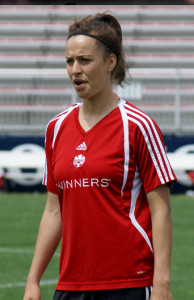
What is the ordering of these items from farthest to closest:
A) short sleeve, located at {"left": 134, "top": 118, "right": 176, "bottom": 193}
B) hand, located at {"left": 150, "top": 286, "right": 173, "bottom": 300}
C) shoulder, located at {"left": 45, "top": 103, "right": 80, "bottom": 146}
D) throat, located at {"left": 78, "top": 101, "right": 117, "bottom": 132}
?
1. shoulder, located at {"left": 45, "top": 103, "right": 80, "bottom": 146}
2. throat, located at {"left": 78, "top": 101, "right": 117, "bottom": 132}
3. short sleeve, located at {"left": 134, "top": 118, "right": 176, "bottom": 193}
4. hand, located at {"left": 150, "top": 286, "right": 173, "bottom": 300}

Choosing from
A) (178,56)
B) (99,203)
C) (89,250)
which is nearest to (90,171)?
(99,203)

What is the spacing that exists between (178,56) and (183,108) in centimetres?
486

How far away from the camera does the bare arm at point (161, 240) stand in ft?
8.80

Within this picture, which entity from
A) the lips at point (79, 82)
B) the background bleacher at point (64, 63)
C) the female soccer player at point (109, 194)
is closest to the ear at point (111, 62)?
the female soccer player at point (109, 194)

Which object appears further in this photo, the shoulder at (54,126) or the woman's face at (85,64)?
the shoulder at (54,126)

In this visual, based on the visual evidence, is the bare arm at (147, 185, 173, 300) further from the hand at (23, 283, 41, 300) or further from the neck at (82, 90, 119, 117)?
the hand at (23, 283, 41, 300)

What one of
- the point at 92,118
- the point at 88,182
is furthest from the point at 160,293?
the point at 92,118

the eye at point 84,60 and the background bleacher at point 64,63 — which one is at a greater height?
the eye at point 84,60

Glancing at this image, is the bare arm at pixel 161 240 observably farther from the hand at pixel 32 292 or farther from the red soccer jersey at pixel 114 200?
the hand at pixel 32 292

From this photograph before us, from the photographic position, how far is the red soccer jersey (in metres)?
2.76

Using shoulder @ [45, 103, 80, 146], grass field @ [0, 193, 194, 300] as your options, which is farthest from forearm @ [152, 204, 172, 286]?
grass field @ [0, 193, 194, 300]

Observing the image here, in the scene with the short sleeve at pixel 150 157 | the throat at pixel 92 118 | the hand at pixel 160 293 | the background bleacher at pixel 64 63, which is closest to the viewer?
the hand at pixel 160 293

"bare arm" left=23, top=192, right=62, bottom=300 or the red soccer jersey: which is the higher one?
the red soccer jersey

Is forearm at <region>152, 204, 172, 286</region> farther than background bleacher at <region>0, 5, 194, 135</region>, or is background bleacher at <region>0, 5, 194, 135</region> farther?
background bleacher at <region>0, 5, 194, 135</region>
